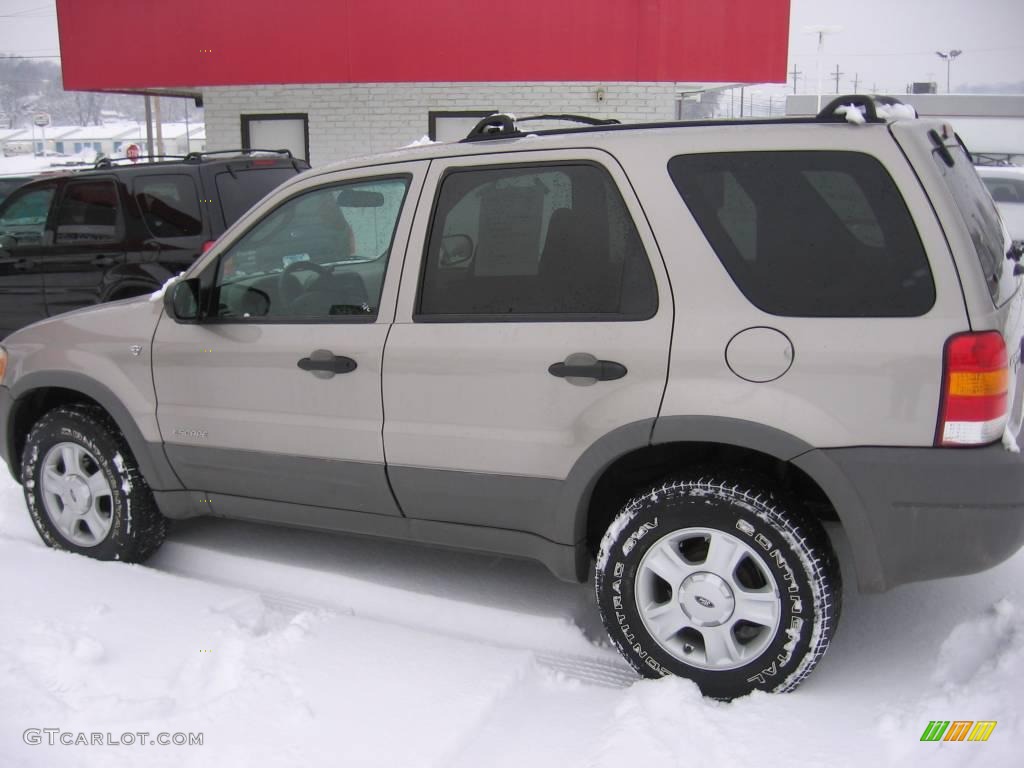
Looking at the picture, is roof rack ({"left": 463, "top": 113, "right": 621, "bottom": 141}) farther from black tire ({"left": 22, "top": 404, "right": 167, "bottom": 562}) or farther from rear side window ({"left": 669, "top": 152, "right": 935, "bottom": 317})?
black tire ({"left": 22, "top": 404, "right": 167, "bottom": 562})

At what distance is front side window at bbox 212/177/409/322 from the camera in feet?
12.0

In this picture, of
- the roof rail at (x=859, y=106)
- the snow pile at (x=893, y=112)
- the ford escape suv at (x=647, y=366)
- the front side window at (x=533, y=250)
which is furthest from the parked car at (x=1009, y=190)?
the front side window at (x=533, y=250)

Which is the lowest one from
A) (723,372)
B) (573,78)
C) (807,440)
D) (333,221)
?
(807,440)

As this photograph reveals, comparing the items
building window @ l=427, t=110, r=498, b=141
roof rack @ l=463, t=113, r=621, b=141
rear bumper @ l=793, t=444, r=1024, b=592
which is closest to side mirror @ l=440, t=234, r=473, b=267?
roof rack @ l=463, t=113, r=621, b=141

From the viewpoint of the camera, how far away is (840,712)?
9.81ft

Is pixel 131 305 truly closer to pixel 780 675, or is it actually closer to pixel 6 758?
pixel 6 758

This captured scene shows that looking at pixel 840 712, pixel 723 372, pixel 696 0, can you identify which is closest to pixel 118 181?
pixel 723 372

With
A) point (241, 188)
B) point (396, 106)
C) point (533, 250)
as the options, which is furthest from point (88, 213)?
point (396, 106)

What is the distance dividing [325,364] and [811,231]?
1.86 meters

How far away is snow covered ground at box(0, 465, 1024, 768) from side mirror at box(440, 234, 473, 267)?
1424 mm

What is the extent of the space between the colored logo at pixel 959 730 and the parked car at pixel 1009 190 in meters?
13.3

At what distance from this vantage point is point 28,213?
329 inches

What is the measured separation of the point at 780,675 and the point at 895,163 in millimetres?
1676

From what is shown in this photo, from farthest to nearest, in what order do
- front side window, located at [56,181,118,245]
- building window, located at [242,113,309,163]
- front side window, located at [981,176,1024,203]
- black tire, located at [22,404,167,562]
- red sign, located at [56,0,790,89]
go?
front side window, located at [981,176,1024,203] → building window, located at [242,113,309,163] → red sign, located at [56,0,790,89] → front side window, located at [56,181,118,245] → black tire, located at [22,404,167,562]
